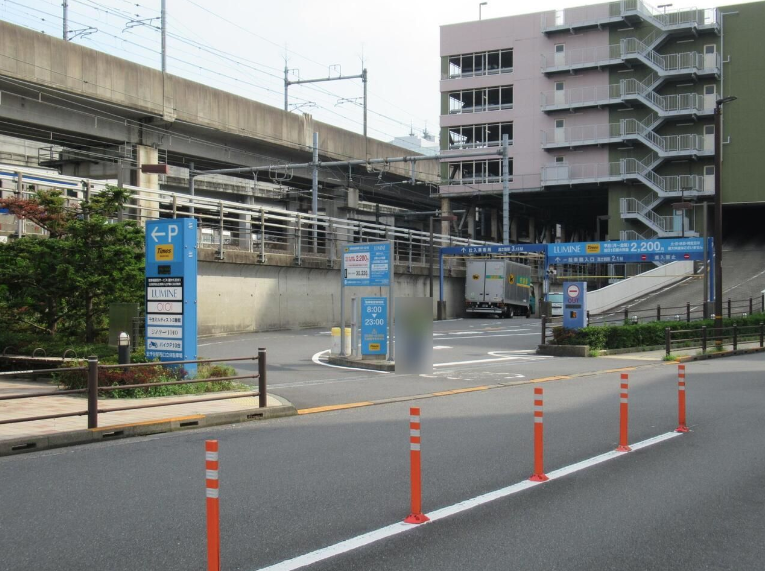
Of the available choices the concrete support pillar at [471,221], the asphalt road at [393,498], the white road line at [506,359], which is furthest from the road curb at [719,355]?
the concrete support pillar at [471,221]

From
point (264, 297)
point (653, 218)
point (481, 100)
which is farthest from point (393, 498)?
point (481, 100)

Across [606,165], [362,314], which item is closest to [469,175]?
[606,165]

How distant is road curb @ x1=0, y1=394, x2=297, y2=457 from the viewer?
9.77 metres

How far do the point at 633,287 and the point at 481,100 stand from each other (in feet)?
88.1

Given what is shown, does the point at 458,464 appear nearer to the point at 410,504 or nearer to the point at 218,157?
the point at 410,504

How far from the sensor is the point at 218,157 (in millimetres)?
43969

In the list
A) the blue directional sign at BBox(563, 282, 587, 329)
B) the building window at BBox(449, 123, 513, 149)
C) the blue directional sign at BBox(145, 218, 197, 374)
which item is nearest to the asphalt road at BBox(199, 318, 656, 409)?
the blue directional sign at BBox(563, 282, 587, 329)

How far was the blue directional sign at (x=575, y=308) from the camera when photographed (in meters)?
27.2

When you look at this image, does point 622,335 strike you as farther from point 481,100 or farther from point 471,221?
point 471,221

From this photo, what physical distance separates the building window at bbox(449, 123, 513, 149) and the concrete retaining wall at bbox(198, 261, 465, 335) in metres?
36.2

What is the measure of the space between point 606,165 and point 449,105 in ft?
51.0

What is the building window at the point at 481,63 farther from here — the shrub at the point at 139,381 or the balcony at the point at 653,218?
the shrub at the point at 139,381

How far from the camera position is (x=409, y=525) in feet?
21.4

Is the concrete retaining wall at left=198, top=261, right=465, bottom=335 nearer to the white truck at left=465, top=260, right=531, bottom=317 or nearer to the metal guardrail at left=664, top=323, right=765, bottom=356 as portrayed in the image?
the metal guardrail at left=664, top=323, right=765, bottom=356
